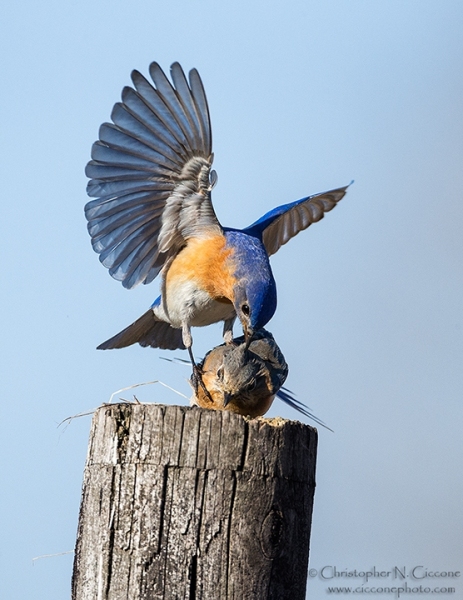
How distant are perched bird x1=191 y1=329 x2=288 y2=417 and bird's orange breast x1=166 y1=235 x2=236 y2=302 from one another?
3.30 feet

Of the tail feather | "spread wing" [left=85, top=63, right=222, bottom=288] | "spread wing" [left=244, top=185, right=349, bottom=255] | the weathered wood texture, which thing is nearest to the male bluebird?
"spread wing" [left=85, top=63, right=222, bottom=288]

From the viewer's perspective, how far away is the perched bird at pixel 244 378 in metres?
4.91

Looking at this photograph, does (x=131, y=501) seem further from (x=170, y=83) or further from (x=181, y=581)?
(x=170, y=83)

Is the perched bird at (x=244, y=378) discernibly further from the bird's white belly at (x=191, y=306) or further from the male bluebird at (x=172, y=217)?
the bird's white belly at (x=191, y=306)

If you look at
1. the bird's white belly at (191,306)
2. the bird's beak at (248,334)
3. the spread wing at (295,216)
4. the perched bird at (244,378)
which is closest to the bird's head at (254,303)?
the bird's beak at (248,334)

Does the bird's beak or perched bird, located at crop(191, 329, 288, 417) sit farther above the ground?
the bird's beak

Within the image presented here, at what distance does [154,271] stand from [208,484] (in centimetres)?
366

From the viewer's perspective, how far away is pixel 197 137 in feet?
19.3

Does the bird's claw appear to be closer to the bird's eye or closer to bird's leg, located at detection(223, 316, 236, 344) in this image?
the bird's eye

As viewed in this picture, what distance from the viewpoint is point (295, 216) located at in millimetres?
7688

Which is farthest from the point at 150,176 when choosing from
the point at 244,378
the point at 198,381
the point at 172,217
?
the point at 244,378

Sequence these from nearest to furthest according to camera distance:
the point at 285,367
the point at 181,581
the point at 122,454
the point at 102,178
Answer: the point at 181,581, the point at 122,454, the point at 285,367, the point at 102,178

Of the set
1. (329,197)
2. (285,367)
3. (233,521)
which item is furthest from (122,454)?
(329,197)

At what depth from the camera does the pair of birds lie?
578cm
